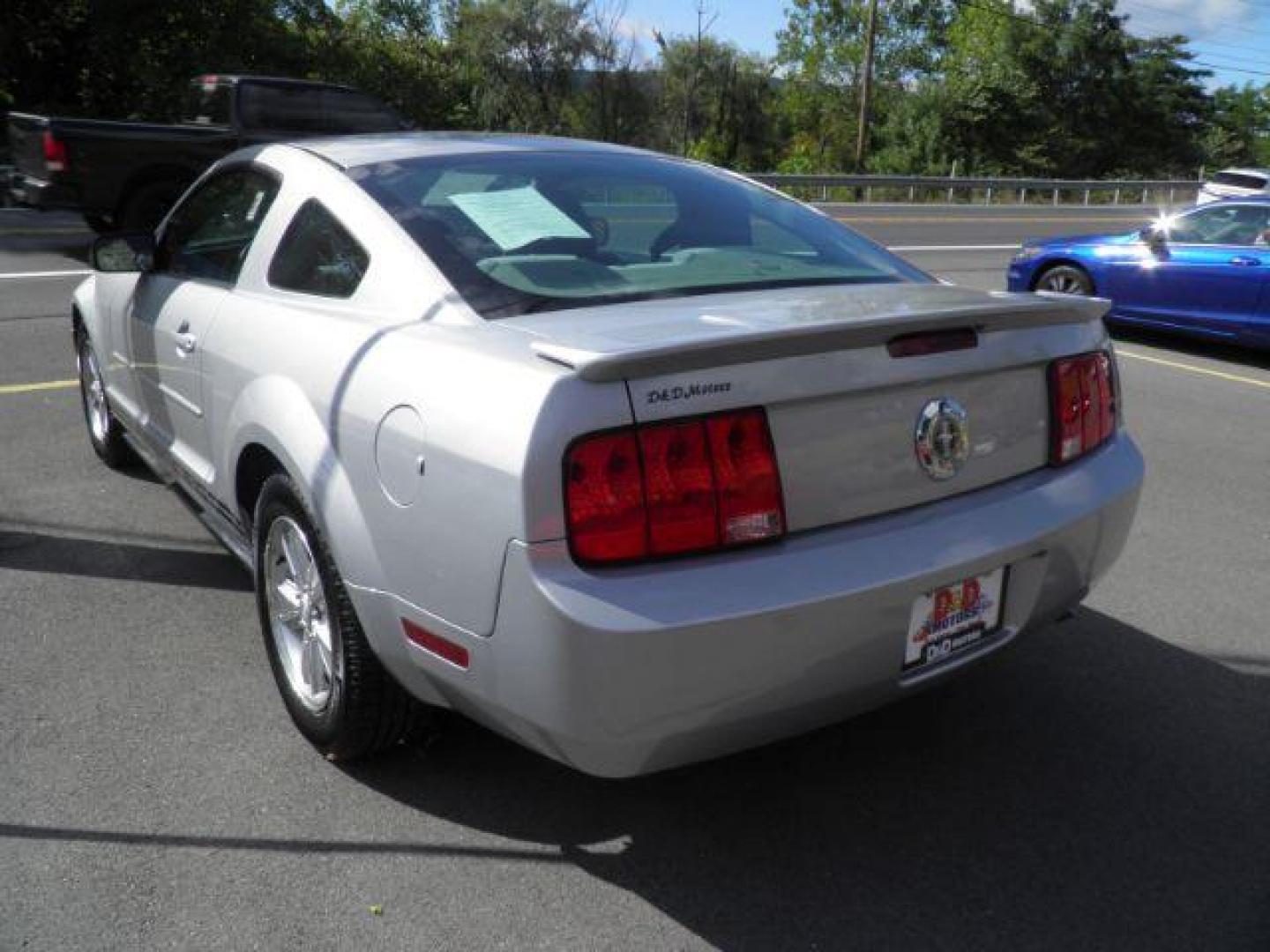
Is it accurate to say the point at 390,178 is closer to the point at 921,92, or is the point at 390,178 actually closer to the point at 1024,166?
the point at 921,92

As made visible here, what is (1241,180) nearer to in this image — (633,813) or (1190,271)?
(1190,271)

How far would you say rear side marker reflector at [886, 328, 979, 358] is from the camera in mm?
2572

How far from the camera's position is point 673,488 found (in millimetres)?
2289

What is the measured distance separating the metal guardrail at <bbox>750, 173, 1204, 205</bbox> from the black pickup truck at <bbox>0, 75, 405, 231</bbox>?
14422mm

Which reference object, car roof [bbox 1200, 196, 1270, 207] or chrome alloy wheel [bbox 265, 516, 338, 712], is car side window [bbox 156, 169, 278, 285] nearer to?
chrome alloy wheel [bbox 265, 516, 338, 712]

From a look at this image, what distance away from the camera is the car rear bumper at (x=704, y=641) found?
2.21 m

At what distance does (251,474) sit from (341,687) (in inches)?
31.3

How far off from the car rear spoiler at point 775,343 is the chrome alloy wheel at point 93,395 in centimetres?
359

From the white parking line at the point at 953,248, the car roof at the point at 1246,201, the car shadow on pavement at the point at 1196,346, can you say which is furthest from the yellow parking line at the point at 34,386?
the white parking line at the point at 953,248

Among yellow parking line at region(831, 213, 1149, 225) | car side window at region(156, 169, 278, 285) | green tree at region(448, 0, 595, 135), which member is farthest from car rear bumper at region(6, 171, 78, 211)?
green tree at region(448, 0, 595, 135)

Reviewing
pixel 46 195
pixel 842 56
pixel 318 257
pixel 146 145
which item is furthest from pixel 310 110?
pixel 842 56

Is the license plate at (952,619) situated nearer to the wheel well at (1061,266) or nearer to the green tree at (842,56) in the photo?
the wheel well at (1061,266)

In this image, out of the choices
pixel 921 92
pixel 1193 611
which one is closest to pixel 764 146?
pixel 921 92

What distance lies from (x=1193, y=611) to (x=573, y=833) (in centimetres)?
257
